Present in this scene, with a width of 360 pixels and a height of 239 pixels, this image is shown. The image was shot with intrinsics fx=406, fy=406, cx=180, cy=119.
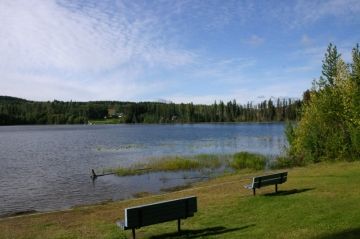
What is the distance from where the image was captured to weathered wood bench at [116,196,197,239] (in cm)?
1238

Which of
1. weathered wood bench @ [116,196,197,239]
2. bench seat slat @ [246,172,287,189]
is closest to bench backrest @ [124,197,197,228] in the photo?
weathered wood bench @ [116,196,197,239]

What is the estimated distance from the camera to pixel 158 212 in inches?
504

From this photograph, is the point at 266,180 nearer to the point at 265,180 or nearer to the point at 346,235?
the point at 265,180

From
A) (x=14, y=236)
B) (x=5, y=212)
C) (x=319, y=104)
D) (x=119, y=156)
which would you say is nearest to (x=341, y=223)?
(x=14, y=236)

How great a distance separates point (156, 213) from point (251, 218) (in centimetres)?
382

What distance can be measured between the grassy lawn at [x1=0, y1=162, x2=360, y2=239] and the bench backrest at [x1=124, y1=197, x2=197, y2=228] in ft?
2.44

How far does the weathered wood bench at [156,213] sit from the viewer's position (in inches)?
487

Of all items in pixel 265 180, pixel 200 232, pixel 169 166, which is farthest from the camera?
pixel 169 166

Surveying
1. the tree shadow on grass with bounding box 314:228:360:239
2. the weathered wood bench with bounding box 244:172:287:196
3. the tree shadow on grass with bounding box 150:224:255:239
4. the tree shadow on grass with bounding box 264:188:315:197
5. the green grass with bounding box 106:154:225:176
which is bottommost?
the green grass with bounding box 106:154:225:176

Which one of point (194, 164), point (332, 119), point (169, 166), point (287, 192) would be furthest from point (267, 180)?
point (194, 164)

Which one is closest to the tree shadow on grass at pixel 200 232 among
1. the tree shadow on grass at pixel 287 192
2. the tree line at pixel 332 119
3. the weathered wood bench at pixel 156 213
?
the weathered wood bench at pixel 156 213

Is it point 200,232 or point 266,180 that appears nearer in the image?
point 200,232

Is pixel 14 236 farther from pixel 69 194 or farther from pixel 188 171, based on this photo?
pixel 188 171

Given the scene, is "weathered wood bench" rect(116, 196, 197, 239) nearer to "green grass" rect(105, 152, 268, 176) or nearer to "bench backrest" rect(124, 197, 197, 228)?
"bench backrest" rect(124, 197, 197, 228)
